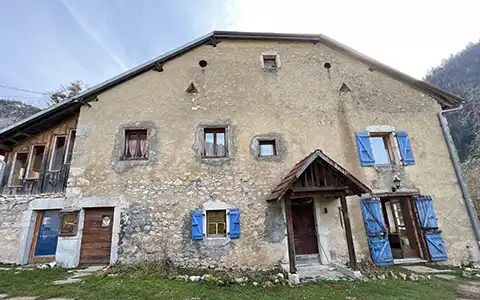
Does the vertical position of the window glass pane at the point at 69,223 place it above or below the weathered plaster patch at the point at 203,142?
below

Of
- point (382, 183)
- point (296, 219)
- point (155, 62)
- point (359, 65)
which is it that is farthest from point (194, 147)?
point (359, 65)

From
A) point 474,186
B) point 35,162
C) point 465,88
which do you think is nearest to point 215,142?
point 35,162

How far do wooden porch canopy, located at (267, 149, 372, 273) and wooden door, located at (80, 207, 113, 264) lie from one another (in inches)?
194

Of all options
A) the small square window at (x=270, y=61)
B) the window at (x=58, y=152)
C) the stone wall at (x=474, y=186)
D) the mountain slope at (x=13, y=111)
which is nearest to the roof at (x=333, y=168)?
the small square window at (x=270, y=61)

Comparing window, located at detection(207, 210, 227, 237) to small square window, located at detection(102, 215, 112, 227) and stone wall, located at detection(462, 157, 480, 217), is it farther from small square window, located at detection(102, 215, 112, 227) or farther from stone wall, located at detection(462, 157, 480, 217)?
stone wall, located at detection(462, 157, 480, 217)

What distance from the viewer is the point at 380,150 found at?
8.28m

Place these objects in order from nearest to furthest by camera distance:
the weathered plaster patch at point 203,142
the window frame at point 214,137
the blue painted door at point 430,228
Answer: the blue painted door at point 430,228, the weathered plaster patch at point 203,142, the window frame at point 214,137

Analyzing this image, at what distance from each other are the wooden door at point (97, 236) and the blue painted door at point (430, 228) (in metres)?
9.30

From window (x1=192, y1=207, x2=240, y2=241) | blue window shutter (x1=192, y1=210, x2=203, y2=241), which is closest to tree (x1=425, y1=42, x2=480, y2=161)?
window (x1=192, y1=207, x2=240, y2=241)

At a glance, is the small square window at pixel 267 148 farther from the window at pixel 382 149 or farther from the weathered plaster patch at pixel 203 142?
the window at pixel 382 149

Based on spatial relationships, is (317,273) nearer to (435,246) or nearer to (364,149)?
(435,246)

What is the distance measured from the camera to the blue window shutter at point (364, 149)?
25.7 ft

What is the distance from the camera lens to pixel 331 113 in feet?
27.5

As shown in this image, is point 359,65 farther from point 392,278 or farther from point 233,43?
point 392,278
